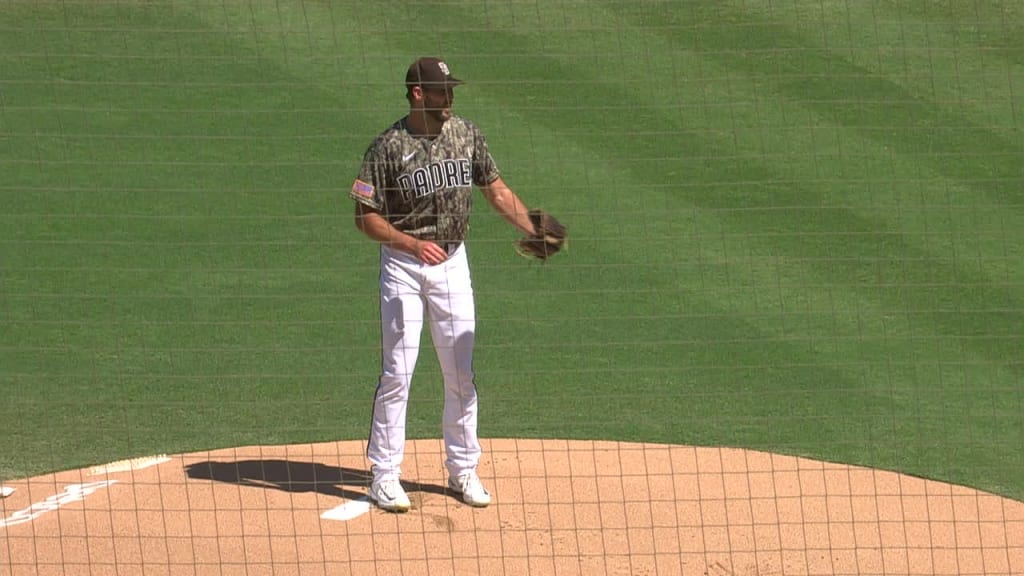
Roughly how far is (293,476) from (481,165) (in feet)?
5.49

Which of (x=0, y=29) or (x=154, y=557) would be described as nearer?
(x=154, y=557)

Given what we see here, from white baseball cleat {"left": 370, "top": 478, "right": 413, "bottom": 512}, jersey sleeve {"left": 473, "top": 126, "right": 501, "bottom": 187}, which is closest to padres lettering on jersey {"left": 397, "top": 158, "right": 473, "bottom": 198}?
jersey sleeve {"left": 473, "top": 126, "right": 501, "bottom": 187}

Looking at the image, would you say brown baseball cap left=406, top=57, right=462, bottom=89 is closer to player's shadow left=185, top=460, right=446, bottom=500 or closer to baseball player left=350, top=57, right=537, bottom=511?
baseball player left=350, top=57, right=537, bottom=511

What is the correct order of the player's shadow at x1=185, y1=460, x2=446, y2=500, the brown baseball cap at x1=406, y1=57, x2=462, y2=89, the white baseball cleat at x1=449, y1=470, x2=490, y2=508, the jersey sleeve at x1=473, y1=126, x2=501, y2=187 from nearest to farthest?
the brown baseball cap at x1=406, y1=57, x2=462, y2=89, the jersey sleeve at x1=473, y1=126, x2=501, y2=187, the white baseball cleat at x1=449, y1=470, x2=490, y2=508, the player's shadow at x1=185, y1=460, x2=446, y2=500

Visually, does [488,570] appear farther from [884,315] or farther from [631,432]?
[884,315]

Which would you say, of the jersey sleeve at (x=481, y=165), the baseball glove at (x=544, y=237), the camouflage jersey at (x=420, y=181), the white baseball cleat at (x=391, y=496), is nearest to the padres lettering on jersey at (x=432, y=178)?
the camouflage jersey at (x=420, y=181)

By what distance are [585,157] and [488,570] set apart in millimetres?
5342

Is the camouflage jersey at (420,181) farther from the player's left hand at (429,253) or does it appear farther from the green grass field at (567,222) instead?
the green grass field at (567,222)

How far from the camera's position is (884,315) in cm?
938

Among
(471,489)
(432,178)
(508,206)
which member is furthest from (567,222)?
(432,178)

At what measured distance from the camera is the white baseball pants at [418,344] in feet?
21.2

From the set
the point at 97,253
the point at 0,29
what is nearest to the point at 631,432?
the point at 97,253

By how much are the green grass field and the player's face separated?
2.11m

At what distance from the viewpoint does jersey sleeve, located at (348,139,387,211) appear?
20.9ft
